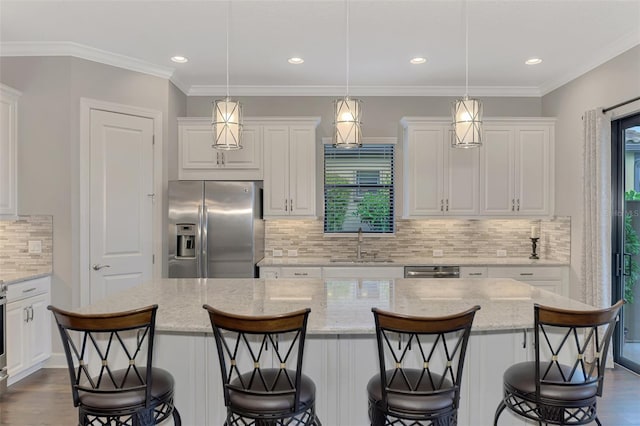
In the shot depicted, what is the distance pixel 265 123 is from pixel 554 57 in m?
2.97

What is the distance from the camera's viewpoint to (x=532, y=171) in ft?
14.9

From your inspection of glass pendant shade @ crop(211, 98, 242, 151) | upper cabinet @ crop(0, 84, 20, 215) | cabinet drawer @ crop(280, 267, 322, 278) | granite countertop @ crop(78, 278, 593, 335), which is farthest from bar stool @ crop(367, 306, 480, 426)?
upper cabinet @ crop(0, 84, 20, 215)

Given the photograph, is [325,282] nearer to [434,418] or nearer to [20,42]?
[434,418]

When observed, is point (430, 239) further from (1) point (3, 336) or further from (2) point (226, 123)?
(1) point (3, 336)

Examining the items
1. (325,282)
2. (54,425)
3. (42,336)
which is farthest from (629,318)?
(42,336)

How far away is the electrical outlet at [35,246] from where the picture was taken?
365 centimetres

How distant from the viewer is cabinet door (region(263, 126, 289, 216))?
14.7 feet

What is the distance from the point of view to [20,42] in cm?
359

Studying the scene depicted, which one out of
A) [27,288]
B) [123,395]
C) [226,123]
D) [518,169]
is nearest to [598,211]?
[518,169]

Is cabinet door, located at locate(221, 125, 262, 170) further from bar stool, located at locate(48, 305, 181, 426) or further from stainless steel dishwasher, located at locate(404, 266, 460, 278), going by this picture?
bar stool, located at locate(48, 305, 181, 426)

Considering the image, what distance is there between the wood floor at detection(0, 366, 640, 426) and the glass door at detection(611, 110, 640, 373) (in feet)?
1.04

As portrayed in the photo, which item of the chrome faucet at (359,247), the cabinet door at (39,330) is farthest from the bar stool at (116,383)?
the chrome faucet at (359,247)

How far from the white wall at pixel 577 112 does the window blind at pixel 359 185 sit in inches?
73.3

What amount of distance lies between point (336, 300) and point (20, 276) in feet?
9.06
